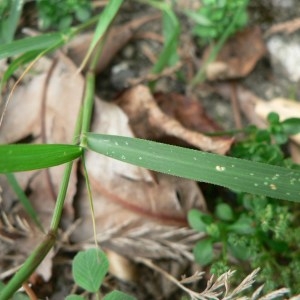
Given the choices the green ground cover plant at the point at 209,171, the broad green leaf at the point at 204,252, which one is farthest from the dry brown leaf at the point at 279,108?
the broad green leaf at the point at 204,252

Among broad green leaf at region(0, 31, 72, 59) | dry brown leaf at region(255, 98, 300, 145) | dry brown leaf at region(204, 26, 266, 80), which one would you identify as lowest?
dry brown leaf at region(255, 98, 300, 145)

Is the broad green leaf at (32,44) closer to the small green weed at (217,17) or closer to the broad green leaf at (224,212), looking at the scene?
the small green weed at (217,17)

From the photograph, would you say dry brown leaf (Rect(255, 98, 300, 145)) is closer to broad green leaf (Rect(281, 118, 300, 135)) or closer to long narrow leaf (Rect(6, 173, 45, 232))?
broad green leaf (Rect(281, 118, 300, 135))

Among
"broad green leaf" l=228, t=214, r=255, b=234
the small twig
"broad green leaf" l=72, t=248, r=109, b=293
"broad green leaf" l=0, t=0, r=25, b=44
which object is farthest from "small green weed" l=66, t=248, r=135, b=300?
"broad green leaf" l=0, t=0, r=25, b=44

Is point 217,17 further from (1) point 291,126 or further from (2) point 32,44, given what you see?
(2) point 32,44

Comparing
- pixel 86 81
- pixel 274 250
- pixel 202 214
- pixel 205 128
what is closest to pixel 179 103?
Result: pixel 205 128

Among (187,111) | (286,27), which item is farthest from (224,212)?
(286,27)

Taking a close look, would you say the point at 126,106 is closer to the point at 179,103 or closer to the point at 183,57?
the point at 179,103
